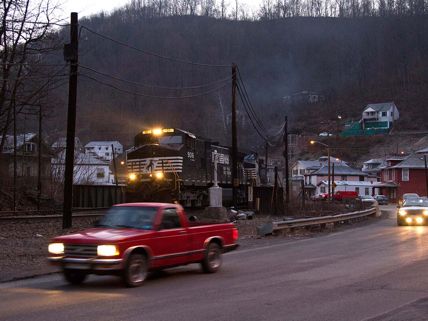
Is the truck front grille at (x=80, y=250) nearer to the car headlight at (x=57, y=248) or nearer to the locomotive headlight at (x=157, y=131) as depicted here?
the car headlight at (x=57, y=248)

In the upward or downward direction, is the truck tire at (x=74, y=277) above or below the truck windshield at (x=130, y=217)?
below

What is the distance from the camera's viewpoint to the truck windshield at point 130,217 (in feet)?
37.1

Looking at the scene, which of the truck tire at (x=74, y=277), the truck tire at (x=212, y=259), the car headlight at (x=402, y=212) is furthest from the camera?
the car headlight at (x=402, y=212)

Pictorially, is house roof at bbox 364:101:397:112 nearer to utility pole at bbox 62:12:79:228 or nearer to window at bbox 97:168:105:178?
window at bbox 97:168:105:178

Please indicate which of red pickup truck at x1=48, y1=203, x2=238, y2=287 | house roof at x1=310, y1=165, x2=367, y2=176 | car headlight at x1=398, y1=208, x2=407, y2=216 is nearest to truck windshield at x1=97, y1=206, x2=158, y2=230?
red pickup truck at x1=48, y1=203, x2=238, y2=287

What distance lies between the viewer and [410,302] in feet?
29.6

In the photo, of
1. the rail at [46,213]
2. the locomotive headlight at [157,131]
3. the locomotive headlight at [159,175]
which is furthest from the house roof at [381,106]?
the locomotive headlight at [159,175]

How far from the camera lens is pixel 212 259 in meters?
12.8

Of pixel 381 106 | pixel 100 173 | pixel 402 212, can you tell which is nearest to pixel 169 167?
pixel 402 212

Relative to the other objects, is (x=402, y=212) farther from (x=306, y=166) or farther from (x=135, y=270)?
(x=306, y=166)

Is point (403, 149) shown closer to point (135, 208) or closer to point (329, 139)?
point (329, 139)

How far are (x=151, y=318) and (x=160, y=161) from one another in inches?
892

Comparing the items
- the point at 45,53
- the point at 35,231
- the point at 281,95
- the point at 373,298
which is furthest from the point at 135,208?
the point at 281,95

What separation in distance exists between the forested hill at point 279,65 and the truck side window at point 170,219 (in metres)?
77.9
